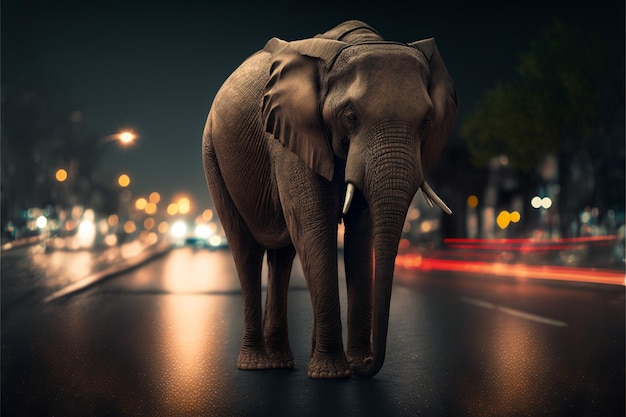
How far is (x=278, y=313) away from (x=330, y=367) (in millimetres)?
1250

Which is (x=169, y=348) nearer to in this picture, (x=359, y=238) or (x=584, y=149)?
(x=359, y=238)

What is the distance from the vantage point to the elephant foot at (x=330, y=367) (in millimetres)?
8070

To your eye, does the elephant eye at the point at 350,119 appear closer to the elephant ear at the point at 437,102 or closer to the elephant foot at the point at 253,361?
the elephant ear at the point at 437,102

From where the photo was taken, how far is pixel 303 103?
7.73 metres

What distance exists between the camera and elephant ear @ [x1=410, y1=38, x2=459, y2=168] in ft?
25.2

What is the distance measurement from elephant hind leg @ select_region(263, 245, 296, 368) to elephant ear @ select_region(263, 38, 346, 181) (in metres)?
1.76

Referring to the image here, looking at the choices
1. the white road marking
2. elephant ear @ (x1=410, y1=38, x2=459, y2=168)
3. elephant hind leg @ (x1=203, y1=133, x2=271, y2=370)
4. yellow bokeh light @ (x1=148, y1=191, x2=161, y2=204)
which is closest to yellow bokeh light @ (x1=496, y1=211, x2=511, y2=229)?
yellow bokeh light @ (x1=148, y1=191, x2=161, y2=204)

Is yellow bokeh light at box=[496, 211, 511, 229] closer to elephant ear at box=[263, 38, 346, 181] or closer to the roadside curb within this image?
the roadside curb

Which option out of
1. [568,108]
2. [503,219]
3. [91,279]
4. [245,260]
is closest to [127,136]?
[91,279]

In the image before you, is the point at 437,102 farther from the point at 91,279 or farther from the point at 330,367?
the point at 91,279

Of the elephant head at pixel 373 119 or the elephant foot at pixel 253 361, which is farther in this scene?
the elephant foot at pixel 253 361

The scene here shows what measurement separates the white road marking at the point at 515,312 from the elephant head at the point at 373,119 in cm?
621

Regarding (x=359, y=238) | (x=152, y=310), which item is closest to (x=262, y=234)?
(x=359, y=238)

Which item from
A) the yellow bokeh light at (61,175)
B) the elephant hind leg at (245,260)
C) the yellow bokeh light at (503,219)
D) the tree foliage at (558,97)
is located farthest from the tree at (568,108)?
the yellow bokeh light at (503,219)
